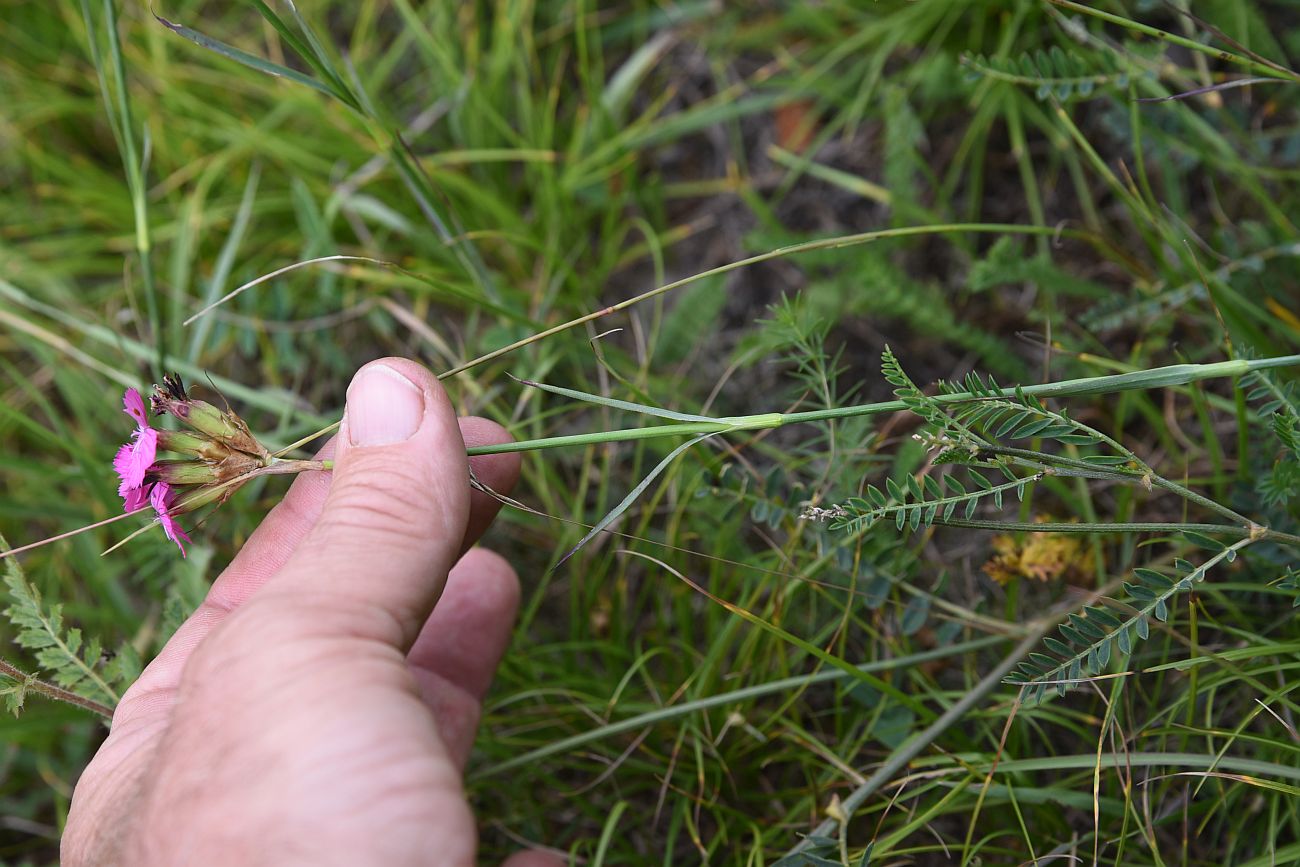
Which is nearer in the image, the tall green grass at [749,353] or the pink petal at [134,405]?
the pink petal at [134,405]

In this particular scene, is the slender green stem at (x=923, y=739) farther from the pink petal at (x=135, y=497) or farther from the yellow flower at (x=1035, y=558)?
the pink petal at (x=135, y=497)

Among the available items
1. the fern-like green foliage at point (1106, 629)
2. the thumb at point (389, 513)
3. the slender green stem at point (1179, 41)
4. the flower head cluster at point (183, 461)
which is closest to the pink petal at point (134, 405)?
the flower head cluster at point (183, 461)

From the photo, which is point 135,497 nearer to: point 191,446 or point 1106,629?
point 191,446

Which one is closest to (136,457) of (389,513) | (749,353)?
(389,513)

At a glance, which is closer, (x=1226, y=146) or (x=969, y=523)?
(x=969, y=523)

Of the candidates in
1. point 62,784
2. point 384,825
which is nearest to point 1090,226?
point 384,825

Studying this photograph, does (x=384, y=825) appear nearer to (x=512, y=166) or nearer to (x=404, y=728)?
(x=404, y=728)
